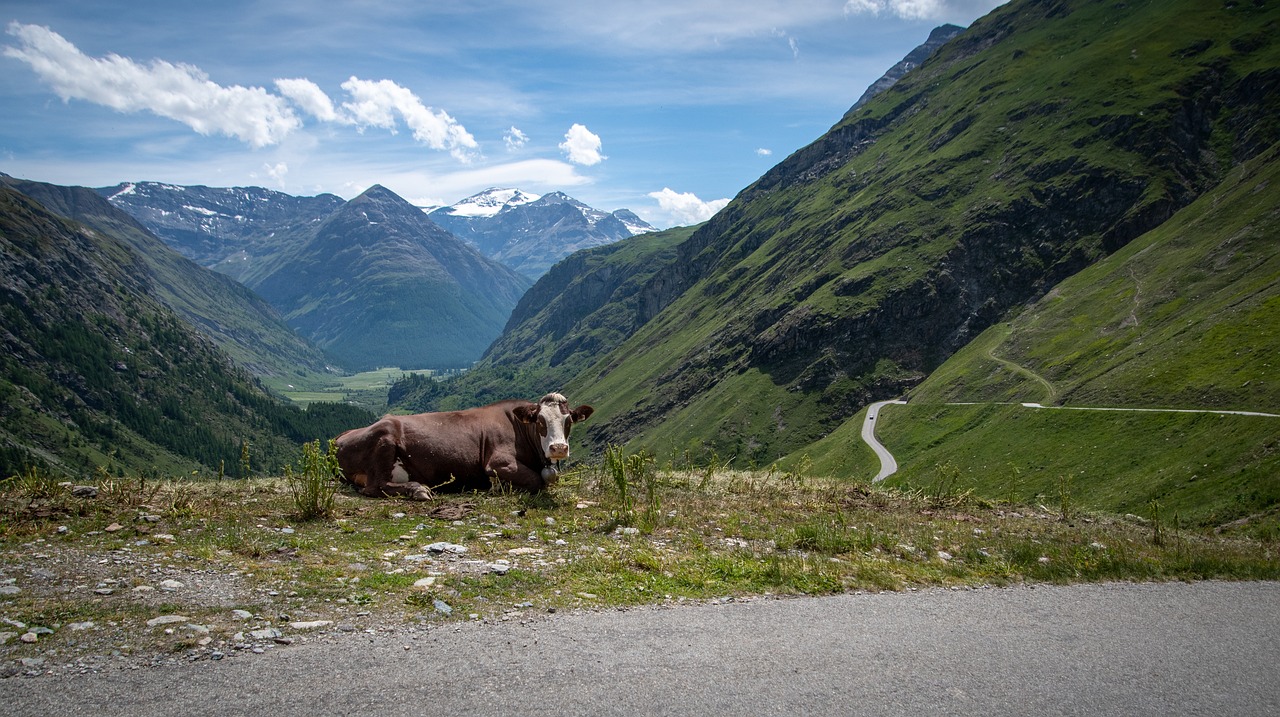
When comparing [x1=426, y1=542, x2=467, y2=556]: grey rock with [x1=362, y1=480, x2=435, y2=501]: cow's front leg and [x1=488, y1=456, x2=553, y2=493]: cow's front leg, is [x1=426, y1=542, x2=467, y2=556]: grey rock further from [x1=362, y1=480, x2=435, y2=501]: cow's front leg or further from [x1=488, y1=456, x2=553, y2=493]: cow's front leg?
[x1=488, y1=456, x2=553, y2=493]: cow's front leg

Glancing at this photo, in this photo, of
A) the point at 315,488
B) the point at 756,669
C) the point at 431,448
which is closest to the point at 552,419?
the point at 431,448

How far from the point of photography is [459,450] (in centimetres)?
1594

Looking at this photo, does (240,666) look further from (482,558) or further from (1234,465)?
(1234,465)

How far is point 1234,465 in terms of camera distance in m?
49.7

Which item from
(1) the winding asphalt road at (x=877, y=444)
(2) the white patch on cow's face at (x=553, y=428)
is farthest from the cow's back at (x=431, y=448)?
(1) the winding asphalt road at (x=877, y=444)

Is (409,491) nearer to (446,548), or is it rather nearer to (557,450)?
(557,450)

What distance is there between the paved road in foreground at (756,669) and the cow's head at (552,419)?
245 inches

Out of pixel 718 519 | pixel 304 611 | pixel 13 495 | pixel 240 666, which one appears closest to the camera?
pixel 240 666

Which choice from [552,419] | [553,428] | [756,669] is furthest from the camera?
[552,419]

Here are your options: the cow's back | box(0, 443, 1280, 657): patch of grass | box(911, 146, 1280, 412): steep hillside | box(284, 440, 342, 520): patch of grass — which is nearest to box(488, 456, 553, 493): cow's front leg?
the cow's back

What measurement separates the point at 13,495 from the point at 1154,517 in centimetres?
2356

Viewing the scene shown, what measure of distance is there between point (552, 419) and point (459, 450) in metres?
2.60

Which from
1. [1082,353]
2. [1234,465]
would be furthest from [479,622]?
[1082,353]

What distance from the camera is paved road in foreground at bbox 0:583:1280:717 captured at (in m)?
6.25
